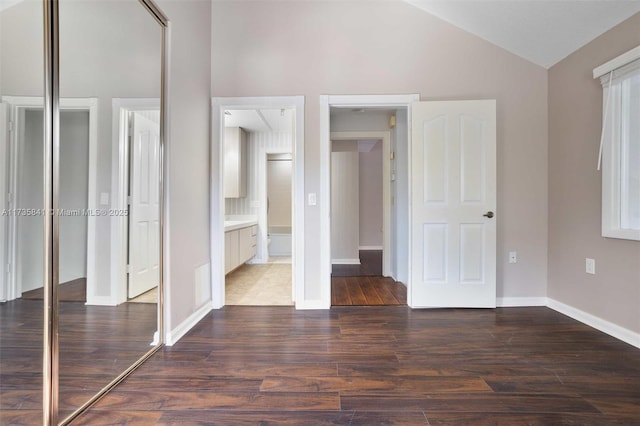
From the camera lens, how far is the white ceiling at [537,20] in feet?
6.79

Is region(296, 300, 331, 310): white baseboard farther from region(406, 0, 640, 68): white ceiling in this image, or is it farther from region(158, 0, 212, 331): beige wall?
region(406, 0, 640, 68): white ceiling

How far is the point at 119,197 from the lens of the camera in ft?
5.29

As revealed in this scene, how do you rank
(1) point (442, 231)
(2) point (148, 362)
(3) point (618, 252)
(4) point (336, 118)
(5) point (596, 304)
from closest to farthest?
(2) point (148, 362)
(3) point (618, 252)
(5) point (596, 304)
(1) point (442, 231)
(4) point (336, 118)

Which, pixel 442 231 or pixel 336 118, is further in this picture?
pixel 336 118

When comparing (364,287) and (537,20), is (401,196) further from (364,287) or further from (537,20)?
(537,20)

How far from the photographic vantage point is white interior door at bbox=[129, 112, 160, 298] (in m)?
1.73

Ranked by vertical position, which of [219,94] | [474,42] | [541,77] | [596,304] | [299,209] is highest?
[474,42]

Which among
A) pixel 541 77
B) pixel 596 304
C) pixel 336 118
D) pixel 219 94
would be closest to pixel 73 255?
pixel 219 94

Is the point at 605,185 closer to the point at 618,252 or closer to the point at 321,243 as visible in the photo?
the point at 618,252

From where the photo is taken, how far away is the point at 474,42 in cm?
271

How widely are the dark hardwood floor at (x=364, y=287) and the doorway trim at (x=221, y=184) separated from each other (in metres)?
0.62

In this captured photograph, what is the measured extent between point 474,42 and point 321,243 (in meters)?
2.48

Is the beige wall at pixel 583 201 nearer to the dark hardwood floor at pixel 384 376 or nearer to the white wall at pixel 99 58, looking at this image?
the dark hardwood floor at pixel 384 376

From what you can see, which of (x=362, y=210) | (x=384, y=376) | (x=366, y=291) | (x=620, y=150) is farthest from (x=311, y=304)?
(x=362, y=210)
